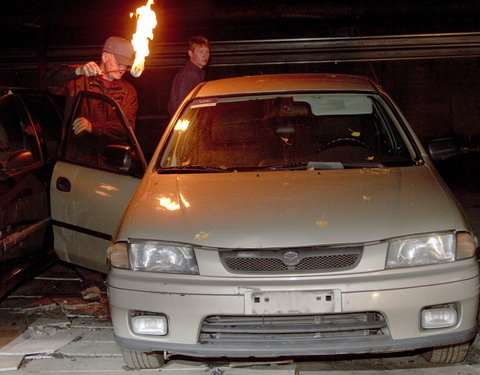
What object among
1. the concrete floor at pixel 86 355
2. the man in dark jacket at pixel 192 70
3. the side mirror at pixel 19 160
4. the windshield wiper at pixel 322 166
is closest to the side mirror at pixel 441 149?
the windshield wiper at pixel 322 166

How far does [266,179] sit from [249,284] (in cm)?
96

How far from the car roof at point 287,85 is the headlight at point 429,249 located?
1697mm

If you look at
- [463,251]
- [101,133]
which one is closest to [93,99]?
[101,133]

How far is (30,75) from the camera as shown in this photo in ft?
42.9

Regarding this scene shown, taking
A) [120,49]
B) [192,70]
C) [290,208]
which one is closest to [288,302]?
[290,208]

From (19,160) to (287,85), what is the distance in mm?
1866

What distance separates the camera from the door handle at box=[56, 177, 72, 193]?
5707 mm

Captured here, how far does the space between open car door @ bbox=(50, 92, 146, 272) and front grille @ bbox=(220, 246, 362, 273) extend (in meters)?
1.63

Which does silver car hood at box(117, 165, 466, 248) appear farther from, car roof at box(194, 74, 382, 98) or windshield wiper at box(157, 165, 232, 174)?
car roof at box(194, 74, 382, 98)

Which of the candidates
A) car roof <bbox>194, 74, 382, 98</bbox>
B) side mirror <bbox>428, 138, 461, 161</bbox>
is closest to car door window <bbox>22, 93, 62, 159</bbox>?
car roof <bbox>194, 74, 382, 98</bbox>

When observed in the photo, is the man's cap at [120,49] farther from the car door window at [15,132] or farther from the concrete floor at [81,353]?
the concrete floor at [81,353]

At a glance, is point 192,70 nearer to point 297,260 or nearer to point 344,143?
point 344,143

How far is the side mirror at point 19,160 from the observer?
17.6 feet

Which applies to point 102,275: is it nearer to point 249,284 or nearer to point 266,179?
point 266,179
